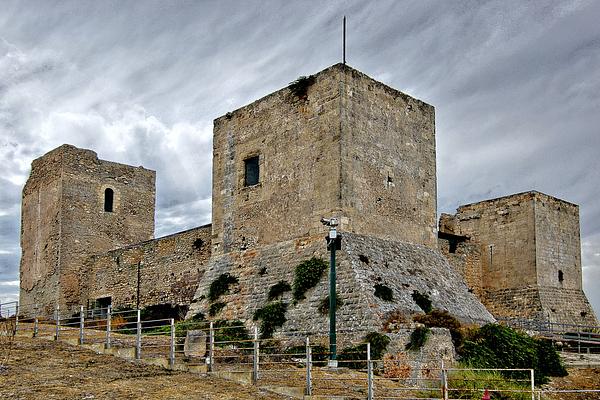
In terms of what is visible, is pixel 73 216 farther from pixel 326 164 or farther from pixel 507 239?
pixel 507 239

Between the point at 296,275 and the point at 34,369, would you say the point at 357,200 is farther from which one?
the point at 34,369

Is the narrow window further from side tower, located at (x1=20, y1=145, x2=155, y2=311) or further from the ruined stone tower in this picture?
the ruined stone tower

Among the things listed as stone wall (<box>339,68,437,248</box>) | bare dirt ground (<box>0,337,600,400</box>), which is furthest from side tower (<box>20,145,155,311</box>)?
stone wall (<box>339,68,437,248</box>)

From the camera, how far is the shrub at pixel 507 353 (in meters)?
18.2

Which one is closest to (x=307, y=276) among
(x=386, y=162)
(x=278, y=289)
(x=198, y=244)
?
(x=278, y=289)

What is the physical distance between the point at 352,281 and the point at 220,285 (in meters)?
4.90

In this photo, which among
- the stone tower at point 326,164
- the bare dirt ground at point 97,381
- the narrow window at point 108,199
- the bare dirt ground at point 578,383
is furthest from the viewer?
the narrow window at point 108,199

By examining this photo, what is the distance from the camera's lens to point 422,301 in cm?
1997

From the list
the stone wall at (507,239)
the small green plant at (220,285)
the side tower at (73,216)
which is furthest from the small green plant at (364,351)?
the side tower at (73,216)

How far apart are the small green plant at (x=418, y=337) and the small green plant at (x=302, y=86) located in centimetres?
761

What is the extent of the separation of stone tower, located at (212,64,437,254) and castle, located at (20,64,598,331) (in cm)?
4

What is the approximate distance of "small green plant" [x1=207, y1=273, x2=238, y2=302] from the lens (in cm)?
2227

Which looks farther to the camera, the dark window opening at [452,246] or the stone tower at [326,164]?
the dark window opening at [452,246]

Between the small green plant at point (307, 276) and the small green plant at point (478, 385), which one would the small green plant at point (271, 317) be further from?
the small green plant at point (478, 385)
